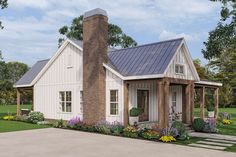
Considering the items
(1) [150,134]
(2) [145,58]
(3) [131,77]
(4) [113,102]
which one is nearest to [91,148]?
(1) [150,134]

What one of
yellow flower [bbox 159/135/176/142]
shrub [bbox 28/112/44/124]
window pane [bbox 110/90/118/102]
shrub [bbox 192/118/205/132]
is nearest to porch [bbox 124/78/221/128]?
shrub [bbox 192/118/205/132]

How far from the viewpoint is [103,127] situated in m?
16.2

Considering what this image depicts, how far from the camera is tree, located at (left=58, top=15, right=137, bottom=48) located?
4879 cm

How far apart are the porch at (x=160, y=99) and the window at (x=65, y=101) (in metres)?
5.33

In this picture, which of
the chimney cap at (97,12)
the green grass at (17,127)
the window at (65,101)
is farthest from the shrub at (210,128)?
the green grass at (17,127)

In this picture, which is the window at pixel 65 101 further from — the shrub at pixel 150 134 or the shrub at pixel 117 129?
the shrub at pixel 150 134

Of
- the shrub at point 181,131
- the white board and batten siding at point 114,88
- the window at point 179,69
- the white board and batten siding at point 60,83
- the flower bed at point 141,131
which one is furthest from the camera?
the white board and batten siding at point 60,83

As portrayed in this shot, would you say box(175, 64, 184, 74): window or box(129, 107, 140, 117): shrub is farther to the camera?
box(175, 64, 184, 74): window

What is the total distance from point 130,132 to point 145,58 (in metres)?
4.75

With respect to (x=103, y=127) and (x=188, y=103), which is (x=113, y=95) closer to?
(x=103, y=127)

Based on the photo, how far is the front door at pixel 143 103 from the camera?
18656 mm

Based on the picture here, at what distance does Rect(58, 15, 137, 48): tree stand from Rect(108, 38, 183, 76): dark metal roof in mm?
29742

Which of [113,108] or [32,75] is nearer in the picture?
[113,108]

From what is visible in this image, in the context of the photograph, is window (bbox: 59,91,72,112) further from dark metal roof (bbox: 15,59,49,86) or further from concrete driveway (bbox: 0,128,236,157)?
concrete driveway (bbox: 0,128,236,157)
